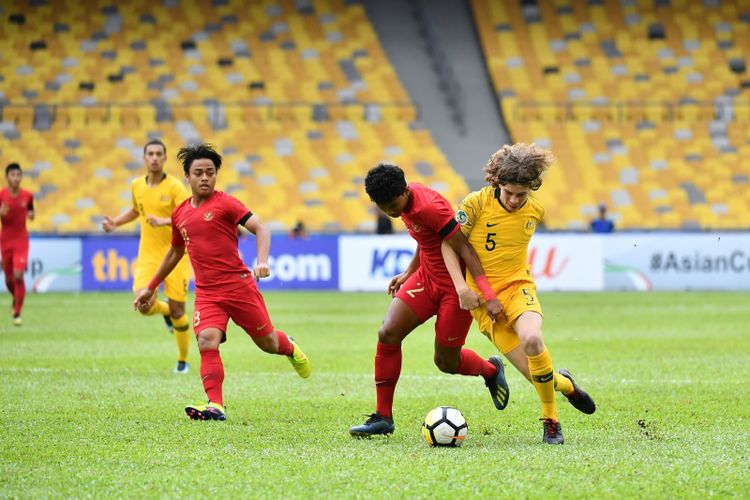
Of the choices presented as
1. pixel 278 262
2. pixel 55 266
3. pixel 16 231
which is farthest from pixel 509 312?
pixel 55 266

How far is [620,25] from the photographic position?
128ft

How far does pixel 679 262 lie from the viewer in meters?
27.7

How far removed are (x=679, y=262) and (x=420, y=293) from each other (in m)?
20.6

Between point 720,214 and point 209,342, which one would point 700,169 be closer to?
point 720,214

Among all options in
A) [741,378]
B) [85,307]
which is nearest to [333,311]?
[85,307]

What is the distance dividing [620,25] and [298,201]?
12302mm

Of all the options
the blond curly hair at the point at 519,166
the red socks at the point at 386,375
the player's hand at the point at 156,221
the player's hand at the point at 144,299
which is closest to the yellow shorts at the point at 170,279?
the player's hand at the point at 156,221

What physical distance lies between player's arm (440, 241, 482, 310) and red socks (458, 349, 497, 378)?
90 cm

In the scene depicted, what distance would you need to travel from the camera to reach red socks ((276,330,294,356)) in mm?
9570

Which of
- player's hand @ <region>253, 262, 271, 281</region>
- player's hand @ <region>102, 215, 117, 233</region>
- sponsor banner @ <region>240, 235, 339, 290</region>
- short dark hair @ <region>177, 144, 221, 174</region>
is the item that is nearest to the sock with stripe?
player's hand @ <region>253, 262, 271, 281</region>

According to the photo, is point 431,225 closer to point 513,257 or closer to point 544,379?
point 513,257

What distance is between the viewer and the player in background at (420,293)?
7.59 m

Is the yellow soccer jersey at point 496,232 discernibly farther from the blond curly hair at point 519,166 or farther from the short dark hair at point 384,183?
the short dark hair at point 384,183

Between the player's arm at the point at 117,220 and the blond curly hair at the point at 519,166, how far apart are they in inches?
219
